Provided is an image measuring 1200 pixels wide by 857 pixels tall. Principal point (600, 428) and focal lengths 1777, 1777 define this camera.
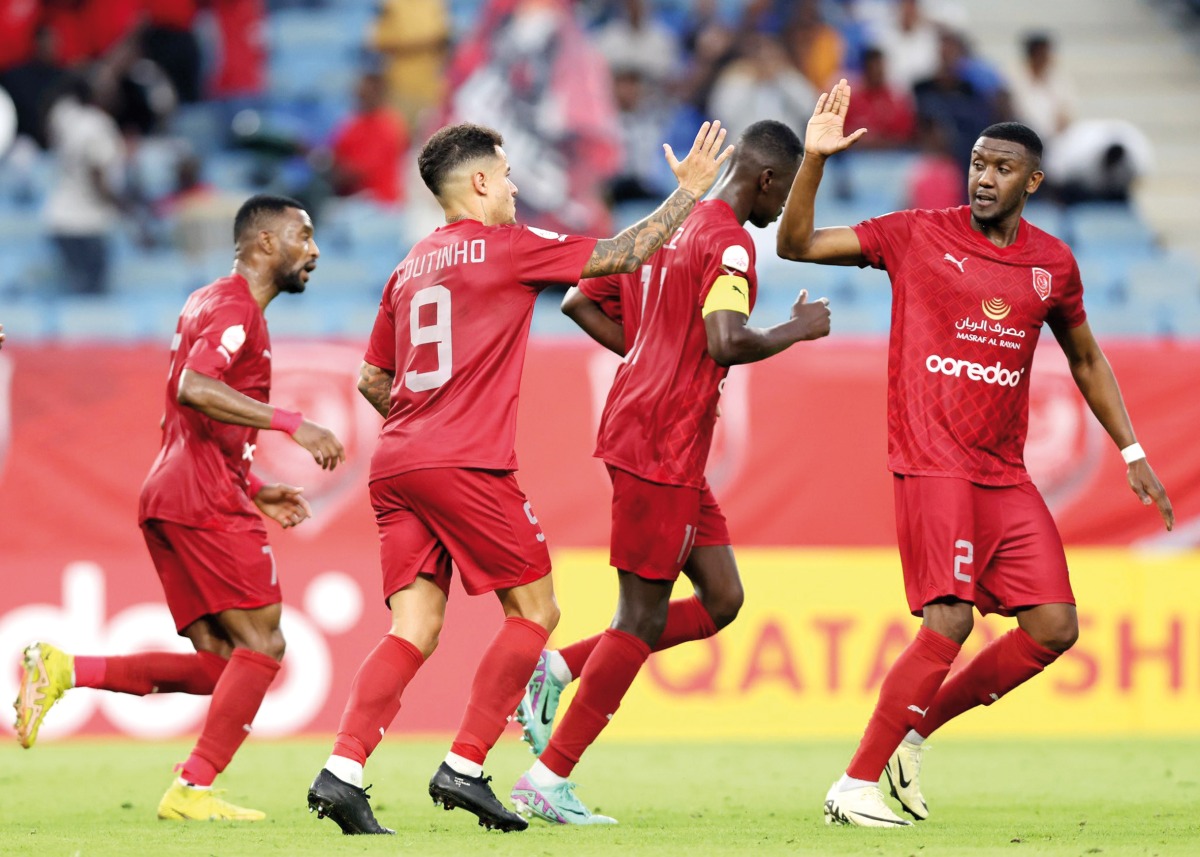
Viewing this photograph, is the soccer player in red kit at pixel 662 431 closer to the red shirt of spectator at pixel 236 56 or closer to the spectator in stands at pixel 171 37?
the spectator in stands at pixel 171 37

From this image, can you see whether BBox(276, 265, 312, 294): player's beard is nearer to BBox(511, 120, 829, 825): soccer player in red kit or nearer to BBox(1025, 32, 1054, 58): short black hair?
BBox(511, 120, 829, 825): soccer player in red kit

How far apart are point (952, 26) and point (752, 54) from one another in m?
3.21

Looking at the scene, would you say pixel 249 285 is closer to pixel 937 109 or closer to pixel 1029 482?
pixel 1029 482

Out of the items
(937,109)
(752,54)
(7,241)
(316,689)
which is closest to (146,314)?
(7,241)

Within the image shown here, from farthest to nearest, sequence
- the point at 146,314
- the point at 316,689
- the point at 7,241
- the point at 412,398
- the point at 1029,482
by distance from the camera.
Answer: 1. the point at 7,241
2. the point at 146,314
3. the point at 316,689
4. the point at 1029,482
5. the point at 412,398

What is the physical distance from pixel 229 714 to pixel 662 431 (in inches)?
75.4

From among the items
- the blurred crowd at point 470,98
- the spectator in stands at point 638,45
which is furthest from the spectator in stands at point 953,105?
the spectator in stands at point 638,45

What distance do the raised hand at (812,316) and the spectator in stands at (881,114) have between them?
31.5 feet

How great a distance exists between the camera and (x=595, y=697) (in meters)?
6.32

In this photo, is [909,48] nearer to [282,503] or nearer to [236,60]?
[236,60]

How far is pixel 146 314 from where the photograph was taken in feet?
44.0

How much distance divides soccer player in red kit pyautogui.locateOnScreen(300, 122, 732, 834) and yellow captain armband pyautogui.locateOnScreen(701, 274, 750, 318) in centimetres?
36

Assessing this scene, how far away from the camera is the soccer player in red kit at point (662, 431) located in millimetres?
6277

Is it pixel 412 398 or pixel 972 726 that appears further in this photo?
pixel 972 726
